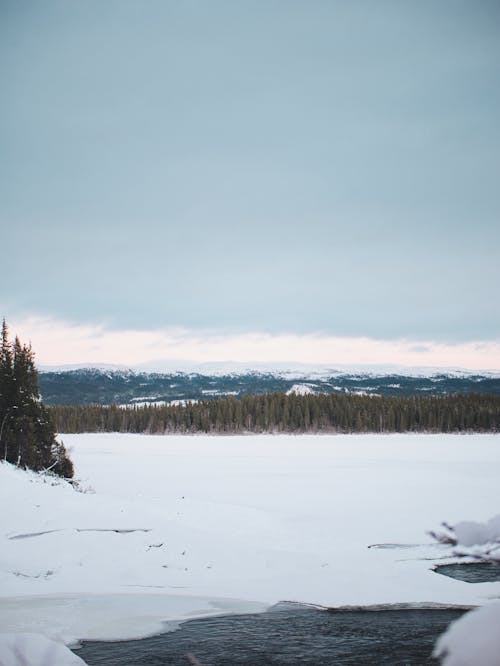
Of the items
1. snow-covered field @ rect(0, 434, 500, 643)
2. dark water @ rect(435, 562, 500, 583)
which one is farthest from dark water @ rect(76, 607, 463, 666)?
dark water @ rect(435, 562, 500, 583)

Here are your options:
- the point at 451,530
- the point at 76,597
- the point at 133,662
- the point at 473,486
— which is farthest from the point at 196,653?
the point at 473,486

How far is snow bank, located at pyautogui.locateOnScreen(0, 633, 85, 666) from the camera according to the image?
3885 millimetres

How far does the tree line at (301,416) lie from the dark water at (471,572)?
93.5 m

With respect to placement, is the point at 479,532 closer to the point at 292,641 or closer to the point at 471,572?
the point at 292,641

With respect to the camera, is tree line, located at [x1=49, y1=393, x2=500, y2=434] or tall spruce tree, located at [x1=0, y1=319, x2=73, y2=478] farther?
tree line, located at [x1=49, y1=393, x2=500, y2=434]

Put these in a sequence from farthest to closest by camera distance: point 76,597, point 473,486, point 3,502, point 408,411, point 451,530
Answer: point 408,411 → point 473,486 → point 3,502 → point 76,597 → point 451,530

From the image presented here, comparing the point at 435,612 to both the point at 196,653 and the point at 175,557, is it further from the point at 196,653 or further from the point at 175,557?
the point at 175,557

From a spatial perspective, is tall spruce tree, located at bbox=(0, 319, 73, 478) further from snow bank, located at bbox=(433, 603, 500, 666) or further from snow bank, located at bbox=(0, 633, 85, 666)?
snow bank, located at bbox=(433, 603, 500, 666)

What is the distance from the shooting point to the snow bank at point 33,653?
3.88m

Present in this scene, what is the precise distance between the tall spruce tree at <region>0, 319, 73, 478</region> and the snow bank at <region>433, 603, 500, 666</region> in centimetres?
2286

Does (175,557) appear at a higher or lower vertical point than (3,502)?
lower

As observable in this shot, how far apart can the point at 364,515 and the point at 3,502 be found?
41.5 feet

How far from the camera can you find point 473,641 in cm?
160

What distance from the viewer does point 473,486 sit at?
28.8m
